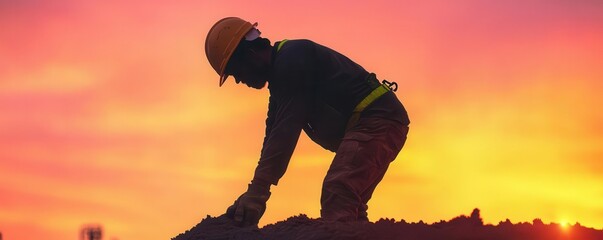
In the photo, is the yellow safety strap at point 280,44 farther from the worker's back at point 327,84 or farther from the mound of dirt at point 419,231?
the mound of dirt at point 419,231

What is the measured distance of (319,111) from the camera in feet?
27.1

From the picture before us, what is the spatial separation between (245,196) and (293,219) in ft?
1.37

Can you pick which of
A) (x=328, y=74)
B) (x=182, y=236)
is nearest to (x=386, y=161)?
(x=328, y=74)

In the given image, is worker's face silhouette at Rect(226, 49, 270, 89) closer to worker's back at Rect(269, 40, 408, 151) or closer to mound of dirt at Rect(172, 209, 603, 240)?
worker's back at Rect(269, 40, 408, 151)

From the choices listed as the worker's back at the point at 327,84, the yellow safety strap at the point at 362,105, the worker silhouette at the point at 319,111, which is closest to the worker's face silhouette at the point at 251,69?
the worker silhouette at the point at 319,111

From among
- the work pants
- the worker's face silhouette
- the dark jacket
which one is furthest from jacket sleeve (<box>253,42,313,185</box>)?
the work pants

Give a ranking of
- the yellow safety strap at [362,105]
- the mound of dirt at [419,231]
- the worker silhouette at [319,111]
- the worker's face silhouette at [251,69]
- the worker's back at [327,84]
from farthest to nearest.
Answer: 1. the yellow safety strap at [362,105]
2. the worker's face silhouette at [251,69]
3. the worker's back at [327,84]
4. the worker silhouette at [319,111]
5. the mound of dirt at [419,231]

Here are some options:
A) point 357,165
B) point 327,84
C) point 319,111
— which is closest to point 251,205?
point 357,165

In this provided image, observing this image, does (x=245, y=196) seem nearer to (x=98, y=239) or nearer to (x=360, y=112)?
(x=360, y=112)

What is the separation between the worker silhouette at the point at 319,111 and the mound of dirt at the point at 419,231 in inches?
13.1

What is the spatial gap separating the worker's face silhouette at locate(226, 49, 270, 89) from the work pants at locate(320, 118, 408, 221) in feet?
2.78

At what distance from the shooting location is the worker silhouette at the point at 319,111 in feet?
25.5

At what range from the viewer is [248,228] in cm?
771

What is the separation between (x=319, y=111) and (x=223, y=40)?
1.00m
